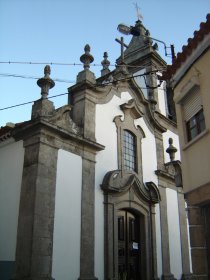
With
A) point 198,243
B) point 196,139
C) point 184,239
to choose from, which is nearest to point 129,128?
point 184,239

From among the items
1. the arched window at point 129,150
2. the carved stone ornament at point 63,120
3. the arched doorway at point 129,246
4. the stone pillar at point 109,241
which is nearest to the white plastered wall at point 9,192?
the carved stone ornament at point 63,120

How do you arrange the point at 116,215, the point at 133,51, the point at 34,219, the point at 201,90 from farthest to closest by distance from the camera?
the point at 133,51
the point at 116,215
the point at 34,219
the point at 201,90

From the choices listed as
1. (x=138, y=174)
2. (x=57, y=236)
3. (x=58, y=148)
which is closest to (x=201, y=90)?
(x=58, y=148)

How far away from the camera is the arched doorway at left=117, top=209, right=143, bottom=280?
1148 cm

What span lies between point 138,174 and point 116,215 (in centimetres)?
239

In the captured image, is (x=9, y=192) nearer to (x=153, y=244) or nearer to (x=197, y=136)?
(x=197, y=136)

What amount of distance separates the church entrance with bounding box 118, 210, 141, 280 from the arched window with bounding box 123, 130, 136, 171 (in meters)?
1.81

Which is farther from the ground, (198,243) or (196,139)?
(196,139)

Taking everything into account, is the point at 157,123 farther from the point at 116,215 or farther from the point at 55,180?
the point at 55,180

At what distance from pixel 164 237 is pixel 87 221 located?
450 cm

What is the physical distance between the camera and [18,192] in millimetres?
9711

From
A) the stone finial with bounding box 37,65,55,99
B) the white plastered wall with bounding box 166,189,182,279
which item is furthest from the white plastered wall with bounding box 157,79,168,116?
the stone finial with bounding box 37,65,55,99

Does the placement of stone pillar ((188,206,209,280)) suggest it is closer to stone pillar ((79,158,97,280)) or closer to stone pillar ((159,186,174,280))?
stone pillar ((79,158,97,280))

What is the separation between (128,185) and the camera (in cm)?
1205
